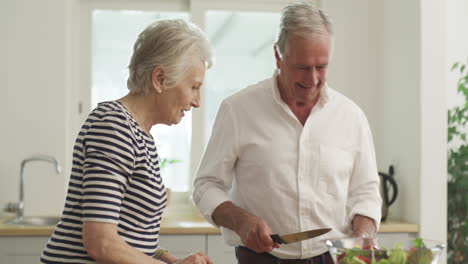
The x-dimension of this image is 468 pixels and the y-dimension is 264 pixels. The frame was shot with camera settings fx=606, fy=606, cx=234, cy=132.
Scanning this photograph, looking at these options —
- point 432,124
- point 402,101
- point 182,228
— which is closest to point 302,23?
point 182,228

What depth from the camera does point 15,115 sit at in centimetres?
343

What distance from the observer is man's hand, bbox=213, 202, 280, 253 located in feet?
5.26

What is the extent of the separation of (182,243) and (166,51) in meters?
1.80

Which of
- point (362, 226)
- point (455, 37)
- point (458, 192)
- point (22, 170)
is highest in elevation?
point (455, 37)

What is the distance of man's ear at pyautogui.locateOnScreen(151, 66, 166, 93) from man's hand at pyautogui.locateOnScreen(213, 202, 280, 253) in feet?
1.55

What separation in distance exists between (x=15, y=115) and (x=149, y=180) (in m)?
2.35

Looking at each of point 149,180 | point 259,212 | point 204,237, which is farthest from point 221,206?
point 204,237

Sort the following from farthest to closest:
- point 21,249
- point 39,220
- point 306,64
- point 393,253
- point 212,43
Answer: point 212,43 < point 39,220 < point 21,249 < point 306,64 < point 393,253

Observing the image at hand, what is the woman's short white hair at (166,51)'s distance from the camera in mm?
1376

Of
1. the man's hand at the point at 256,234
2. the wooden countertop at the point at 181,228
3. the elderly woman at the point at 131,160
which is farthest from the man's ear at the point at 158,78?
the wooden countertop at the point at 181,228

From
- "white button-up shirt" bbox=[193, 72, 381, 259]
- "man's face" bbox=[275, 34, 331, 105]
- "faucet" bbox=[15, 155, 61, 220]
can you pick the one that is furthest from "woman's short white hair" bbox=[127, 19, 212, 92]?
"faucet" bbox=[15, 155, 61, 220]

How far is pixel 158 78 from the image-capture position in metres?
1.40

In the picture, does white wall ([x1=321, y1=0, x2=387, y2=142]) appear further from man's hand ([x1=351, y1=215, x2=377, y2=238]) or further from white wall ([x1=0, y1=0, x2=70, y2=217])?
man's hand ([x1=351, y1=215, x2=377, y2=238])

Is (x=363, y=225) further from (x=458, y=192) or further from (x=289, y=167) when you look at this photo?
(x=458, y=192)
